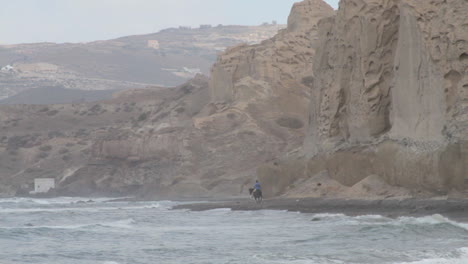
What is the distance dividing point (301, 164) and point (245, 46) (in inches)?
1391

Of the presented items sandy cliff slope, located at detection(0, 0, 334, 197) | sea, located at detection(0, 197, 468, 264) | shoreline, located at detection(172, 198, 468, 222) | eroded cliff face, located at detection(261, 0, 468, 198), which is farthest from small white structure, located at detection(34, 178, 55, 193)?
sea, located at detection(0, 197, 468, 264)

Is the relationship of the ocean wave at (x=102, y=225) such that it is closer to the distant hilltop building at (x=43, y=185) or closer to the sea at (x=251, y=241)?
the sea at (x=251, y=241)

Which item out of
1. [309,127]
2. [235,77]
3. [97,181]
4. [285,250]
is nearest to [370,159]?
[309,127]

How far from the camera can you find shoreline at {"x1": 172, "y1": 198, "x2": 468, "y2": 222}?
27.5 metres

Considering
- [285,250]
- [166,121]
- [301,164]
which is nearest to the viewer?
[285,250]

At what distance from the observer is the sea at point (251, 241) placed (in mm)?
22641

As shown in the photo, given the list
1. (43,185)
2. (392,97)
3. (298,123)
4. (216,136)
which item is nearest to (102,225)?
(392,97)

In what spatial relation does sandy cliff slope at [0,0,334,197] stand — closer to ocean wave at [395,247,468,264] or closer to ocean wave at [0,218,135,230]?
ocean wave at [0,218,135,230]

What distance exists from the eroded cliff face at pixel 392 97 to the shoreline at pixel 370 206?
0.92 metres

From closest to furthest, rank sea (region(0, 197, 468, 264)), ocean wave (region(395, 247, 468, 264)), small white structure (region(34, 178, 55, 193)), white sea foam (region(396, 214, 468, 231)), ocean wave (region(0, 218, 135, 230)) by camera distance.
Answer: ocean wave (region(395, 247, 468, 264)), sea (region(0, 197, 468, 264)), white sea foam (region(396, 214, 468, 231)), ocean wave (region(0, 218, 135, 230)), small white structure (region(34, 178, 55, 193))

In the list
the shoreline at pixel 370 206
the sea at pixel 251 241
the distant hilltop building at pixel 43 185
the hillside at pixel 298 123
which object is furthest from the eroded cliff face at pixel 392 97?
the distant hilltop building at pixel 43 185

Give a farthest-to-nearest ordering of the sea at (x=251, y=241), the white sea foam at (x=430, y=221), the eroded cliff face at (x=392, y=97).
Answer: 1. the eroded cliff face at (x=392, y=97)
2. the white sea foam at (x=430, y=221)
3. the sea at (x=251, y=241)

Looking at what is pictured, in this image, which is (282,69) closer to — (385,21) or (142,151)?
(142,151)

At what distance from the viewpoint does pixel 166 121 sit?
8212 centimetres
